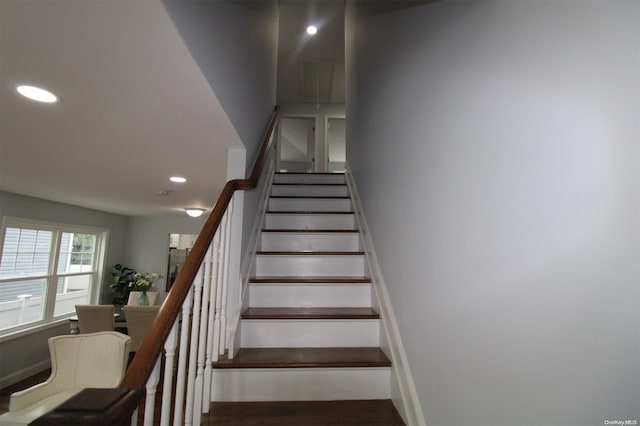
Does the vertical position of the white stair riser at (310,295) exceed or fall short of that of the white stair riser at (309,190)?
it falls short

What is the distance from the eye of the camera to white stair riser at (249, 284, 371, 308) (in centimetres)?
200

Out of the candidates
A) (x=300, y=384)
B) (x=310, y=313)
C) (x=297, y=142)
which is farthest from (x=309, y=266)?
(x=297, y=142)

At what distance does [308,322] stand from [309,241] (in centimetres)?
82

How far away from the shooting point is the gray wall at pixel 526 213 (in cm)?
51

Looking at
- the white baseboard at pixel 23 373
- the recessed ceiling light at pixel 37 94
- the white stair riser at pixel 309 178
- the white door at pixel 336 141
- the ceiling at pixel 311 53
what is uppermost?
the ceiling at pixel 311 53

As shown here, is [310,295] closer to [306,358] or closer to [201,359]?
[306,358]

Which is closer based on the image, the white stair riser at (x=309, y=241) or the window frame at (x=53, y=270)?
the white stair riser at (x=309, y=241)

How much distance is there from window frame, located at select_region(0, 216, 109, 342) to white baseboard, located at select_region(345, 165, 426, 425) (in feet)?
15.6

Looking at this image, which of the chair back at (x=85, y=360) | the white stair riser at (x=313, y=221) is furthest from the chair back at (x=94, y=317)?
the white stair riser at (x=313, y=221)

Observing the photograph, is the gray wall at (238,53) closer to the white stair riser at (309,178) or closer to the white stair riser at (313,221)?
the white stair riser at (313,221)

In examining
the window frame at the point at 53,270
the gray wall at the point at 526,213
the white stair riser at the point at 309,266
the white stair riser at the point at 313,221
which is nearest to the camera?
the gray wall at the point at 526,213

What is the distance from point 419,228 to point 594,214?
0.73m

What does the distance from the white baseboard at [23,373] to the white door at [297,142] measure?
15.7 ft

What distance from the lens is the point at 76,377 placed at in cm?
258
